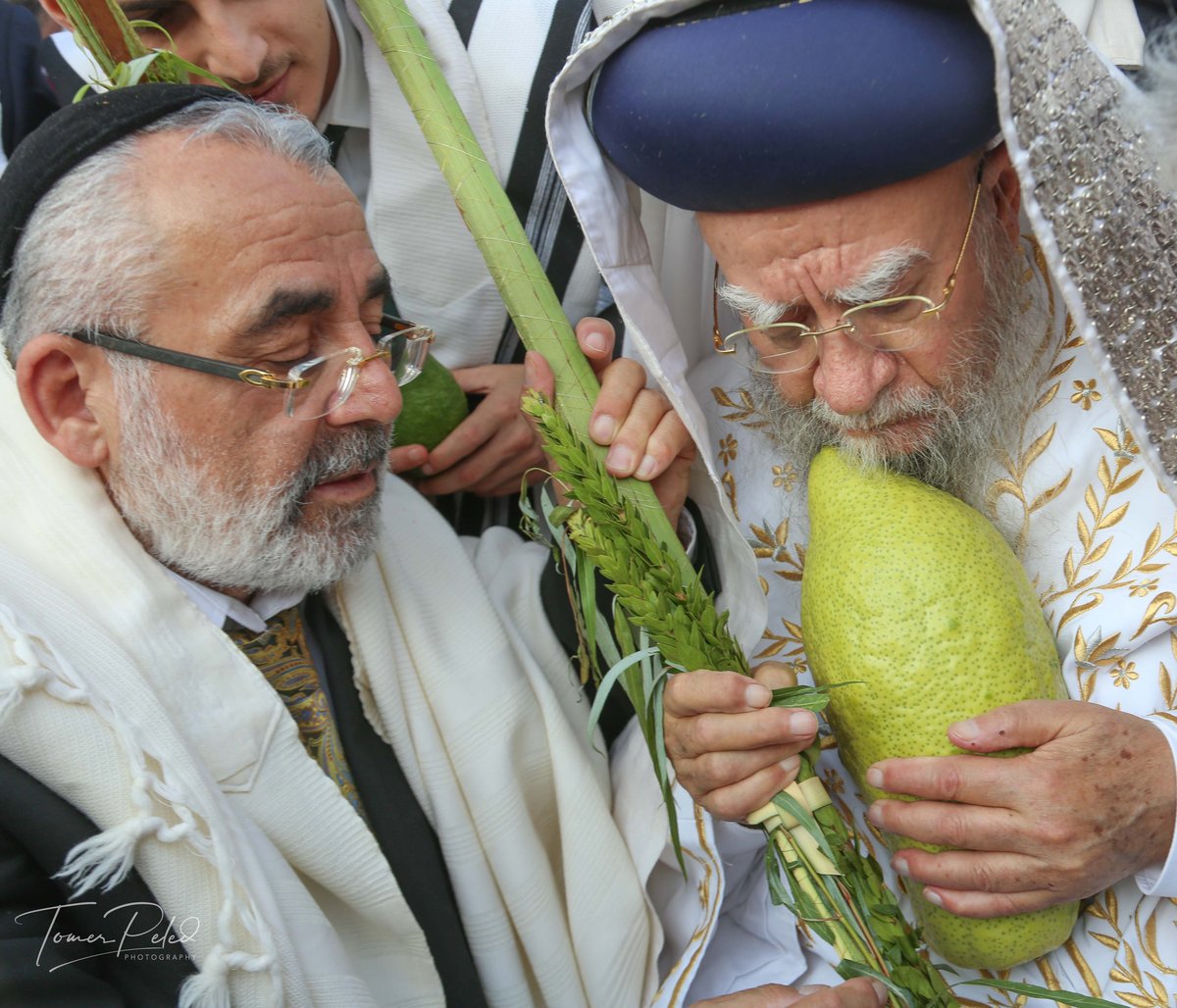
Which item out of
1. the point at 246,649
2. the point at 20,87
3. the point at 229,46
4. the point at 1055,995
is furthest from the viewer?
the point at 20,87

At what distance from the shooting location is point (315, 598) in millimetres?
2508

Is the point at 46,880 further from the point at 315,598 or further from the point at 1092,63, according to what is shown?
the point at 1092,63

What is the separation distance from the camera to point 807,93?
1.86 m

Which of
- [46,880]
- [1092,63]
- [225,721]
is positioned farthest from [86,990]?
[1092,63]

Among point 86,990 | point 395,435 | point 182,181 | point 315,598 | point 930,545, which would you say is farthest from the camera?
point 395,435

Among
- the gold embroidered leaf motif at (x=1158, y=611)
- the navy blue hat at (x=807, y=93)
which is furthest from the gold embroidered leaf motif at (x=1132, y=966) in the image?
the navy blue hat at (x=807, y=93)

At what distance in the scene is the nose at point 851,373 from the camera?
2.09 meters

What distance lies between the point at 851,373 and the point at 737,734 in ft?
2.30

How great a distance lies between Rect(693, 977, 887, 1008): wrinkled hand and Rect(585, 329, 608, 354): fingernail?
1296 mm

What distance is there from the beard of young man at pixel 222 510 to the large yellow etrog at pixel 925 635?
3.09 ft

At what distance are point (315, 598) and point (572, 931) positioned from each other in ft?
2.99

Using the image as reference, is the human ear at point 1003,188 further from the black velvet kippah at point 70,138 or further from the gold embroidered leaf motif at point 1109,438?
the black velvet kippah at point 70,138

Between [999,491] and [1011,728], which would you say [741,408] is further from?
[1011,728]

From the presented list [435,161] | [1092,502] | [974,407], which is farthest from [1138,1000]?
[435,161]
